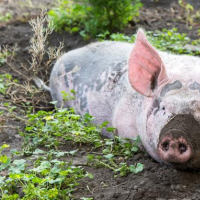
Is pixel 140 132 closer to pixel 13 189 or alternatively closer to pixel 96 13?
pixel 13 189

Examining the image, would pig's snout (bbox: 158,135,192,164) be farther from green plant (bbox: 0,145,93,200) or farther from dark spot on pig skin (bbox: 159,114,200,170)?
green plant (bbox: 0,145,93,200)

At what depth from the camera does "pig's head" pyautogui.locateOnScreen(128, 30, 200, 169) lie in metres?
3.12

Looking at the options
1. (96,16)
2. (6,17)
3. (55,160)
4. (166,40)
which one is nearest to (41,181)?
(55,160)

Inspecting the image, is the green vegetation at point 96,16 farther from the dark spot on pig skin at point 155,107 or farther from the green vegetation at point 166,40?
the dark spot on pig skin at point 155,107

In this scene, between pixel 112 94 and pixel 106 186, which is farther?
pixel 112 94

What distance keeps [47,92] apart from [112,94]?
1394mm

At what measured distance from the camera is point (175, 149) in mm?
3100

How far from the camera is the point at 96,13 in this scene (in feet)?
22.2

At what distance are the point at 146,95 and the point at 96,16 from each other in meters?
3.29

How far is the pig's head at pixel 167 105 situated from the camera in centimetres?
312

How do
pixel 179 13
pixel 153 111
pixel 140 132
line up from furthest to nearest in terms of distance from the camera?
1. pixel 179 13
2. pixel 140 132
3. pixel 153 111

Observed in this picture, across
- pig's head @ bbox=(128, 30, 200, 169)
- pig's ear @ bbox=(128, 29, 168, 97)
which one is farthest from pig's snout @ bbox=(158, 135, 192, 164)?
pig's ear @ bbox=(128, 29, 168, 97)

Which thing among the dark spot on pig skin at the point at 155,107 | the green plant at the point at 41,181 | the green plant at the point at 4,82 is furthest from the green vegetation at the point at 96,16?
the green plant at the point at 41,181

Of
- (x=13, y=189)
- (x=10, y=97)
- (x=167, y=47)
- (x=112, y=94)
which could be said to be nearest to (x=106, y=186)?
(x=13, y=189)
